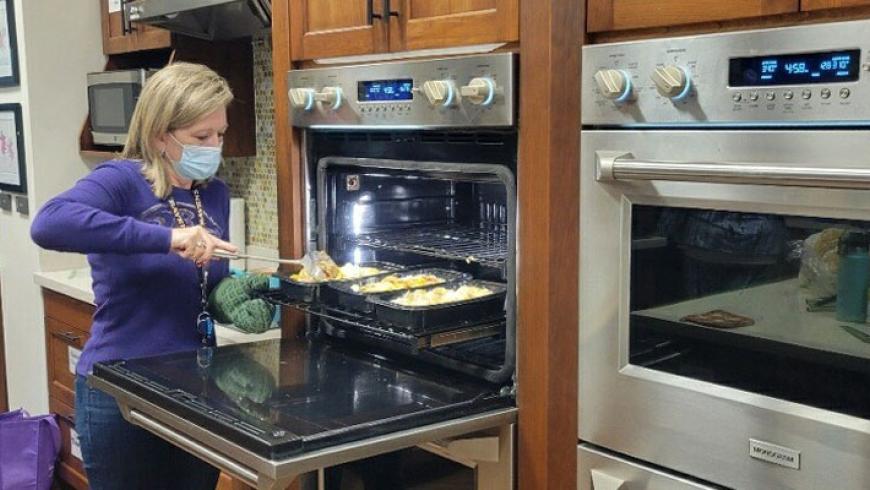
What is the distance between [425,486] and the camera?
1837 mm

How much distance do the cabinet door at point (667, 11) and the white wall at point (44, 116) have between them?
8.60 ft

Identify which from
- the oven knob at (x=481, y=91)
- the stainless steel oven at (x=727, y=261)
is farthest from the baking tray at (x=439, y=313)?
the oven knob at (x=481, y=91)

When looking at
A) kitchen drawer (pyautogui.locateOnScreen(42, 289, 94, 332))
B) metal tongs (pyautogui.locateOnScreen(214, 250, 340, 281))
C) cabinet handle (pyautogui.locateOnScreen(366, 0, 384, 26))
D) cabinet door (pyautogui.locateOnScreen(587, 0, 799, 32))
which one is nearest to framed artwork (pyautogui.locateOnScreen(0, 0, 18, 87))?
kitchen drawer (pyautogui.locateOnScreen(42, 289, 94, 332))

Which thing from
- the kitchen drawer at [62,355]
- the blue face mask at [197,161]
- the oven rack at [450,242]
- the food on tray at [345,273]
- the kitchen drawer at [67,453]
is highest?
the blue face mask at [197,161]

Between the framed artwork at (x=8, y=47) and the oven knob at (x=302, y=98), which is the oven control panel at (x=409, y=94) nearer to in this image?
the oven knob at (x=302, y=98)

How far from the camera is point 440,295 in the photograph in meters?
1.77

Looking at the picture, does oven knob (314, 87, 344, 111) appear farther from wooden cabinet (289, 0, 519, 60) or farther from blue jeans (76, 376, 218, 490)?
blue jeans (76, 376, 218, 490)

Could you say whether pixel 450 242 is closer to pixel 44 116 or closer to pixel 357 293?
pixel 357 293

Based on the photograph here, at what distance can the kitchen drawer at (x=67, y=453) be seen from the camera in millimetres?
3299

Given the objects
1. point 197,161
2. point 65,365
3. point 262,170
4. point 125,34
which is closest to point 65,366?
point 65,365

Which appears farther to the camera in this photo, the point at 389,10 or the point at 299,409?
the point at 389,10

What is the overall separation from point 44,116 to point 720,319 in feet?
9.45

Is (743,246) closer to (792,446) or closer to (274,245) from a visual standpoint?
(792,446)

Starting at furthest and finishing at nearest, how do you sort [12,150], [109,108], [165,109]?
[12,150] < [109,108] < [165,109]
